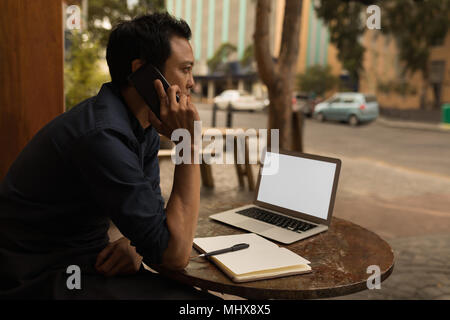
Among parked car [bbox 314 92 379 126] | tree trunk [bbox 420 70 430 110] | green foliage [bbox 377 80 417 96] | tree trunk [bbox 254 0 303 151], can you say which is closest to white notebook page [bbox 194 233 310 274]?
tree trunk [bbox 254 0 303 151]

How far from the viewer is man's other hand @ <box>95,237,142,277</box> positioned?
182 cm

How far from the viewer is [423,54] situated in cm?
2798

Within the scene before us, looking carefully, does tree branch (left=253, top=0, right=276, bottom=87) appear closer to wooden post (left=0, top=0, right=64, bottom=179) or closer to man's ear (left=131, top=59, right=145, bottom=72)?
wooden post (left=0, top=0, right=64, bottom=179)

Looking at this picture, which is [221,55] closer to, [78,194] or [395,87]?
[395,87]

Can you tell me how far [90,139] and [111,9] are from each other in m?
15.5

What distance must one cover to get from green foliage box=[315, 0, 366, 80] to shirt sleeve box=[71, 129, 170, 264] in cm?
2524

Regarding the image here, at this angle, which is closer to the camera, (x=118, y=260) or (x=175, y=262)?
(x=175, y=262)

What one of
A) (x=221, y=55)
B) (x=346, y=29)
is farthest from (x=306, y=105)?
(x=221, y=55)

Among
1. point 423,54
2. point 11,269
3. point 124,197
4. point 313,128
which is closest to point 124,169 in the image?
point 124,197

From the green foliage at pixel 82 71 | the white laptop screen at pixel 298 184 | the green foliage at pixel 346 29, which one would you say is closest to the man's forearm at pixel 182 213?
the white laptop screen at pixel 298 184

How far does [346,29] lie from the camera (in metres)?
25.9

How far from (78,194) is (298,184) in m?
1.23
